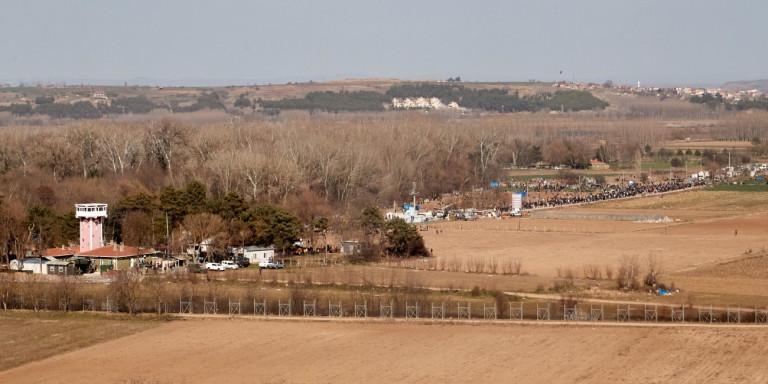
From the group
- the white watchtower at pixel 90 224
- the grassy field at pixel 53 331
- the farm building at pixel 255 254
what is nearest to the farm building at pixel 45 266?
the white watchtower at pixel 90 224

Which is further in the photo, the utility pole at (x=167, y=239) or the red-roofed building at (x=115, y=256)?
the utility pole at (x=167, y=239)

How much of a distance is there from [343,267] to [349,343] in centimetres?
1583

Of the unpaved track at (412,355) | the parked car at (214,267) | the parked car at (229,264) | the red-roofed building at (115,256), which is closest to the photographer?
the unpaved track at (412,355)

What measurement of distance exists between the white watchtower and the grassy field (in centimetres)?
1236

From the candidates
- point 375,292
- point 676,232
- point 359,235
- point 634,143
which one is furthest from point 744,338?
point 634,143

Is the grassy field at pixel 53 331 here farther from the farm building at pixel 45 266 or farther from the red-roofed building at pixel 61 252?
the red-roofed building at pixel 61 252

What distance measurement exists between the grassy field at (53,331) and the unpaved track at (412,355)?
68 cm

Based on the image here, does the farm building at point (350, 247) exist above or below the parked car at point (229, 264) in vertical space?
above

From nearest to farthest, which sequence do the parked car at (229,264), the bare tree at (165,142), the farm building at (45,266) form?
the farm building at (45,266), the parked car at (229,264), the bare tree at (165,142)

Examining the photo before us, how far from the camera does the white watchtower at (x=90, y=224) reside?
47.6 meters

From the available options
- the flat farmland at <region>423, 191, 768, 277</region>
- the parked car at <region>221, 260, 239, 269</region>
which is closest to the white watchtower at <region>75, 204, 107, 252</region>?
the parked car at <region>221, 260, 239, 269</region>

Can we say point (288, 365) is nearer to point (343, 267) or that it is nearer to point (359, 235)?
point (343, 267)

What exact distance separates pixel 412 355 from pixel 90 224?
23902 millimetres

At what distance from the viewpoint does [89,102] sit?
198 metres
